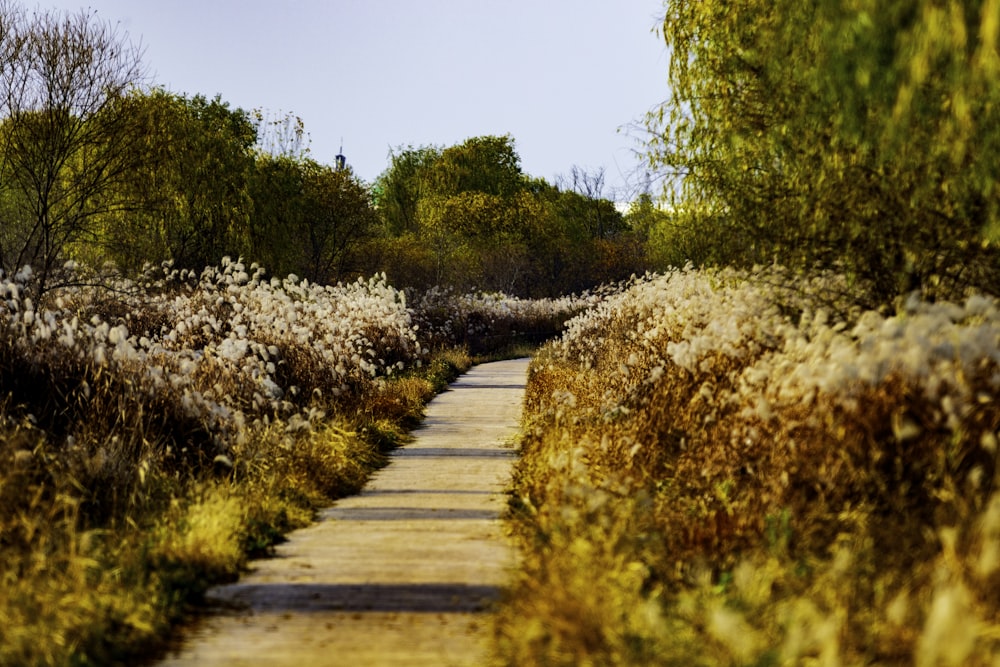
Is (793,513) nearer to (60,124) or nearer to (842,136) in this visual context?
(842,136)

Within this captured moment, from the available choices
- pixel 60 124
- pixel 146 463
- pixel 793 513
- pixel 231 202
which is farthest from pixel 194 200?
pixel 793 513

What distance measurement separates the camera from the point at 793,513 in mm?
6867

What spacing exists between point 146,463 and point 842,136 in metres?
5.92

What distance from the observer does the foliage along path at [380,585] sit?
5.50 m

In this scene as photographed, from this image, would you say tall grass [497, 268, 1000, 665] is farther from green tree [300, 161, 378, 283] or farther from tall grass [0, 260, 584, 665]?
green tree [300, 161, 378, 283]

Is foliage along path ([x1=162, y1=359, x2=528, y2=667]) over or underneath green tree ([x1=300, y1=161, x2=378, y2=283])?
underneath

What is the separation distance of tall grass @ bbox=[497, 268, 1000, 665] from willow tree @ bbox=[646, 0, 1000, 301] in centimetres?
71

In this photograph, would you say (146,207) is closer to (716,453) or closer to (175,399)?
(175,399)

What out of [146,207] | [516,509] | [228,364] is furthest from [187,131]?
[516,509]

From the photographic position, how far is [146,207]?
70.7ft

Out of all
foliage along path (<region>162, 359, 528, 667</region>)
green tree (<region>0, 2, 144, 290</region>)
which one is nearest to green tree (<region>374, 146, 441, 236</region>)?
green tree (<region>0, 2, 144, 290</region>)

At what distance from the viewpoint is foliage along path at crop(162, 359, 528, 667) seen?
5504 mm

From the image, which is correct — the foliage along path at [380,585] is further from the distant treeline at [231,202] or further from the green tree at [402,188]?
the green tree at [402,188]

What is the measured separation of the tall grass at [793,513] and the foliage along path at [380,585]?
355mm
